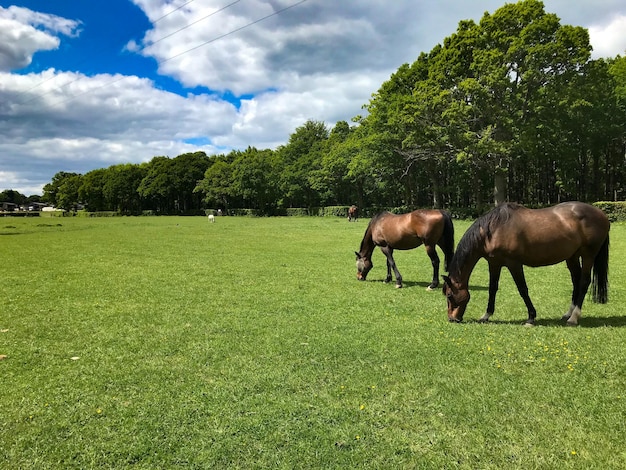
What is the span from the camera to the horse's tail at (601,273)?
737 centimetres

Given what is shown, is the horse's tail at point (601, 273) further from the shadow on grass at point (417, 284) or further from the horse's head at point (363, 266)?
the horse's head at point (363, 266)

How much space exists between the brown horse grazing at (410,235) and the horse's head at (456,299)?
290cm

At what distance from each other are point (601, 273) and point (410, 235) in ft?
14.8

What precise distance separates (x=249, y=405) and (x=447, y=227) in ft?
25.3

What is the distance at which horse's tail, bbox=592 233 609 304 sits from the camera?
737 cm

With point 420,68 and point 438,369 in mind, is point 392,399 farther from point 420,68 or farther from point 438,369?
point 420,68

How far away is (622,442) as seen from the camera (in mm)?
3535

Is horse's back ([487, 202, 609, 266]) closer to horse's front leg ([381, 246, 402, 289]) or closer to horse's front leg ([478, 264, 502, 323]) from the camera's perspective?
horse's front leg ([478, 264, 502, 323])

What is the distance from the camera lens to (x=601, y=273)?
7570 mm

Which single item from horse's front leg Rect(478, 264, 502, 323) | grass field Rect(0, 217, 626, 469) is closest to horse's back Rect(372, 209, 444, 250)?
grass field Rect(0, 217, 626, 469)

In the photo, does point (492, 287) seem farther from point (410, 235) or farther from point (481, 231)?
point (410, 235)

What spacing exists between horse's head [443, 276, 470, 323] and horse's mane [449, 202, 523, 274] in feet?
0.85

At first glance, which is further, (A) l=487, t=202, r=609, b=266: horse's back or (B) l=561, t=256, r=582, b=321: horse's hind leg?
Answer: (B) l=561, t=256, r=582, b=321: horse's hind leg

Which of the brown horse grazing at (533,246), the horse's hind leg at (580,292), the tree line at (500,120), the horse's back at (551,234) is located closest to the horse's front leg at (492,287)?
the brown horse grazing at (533,246)
